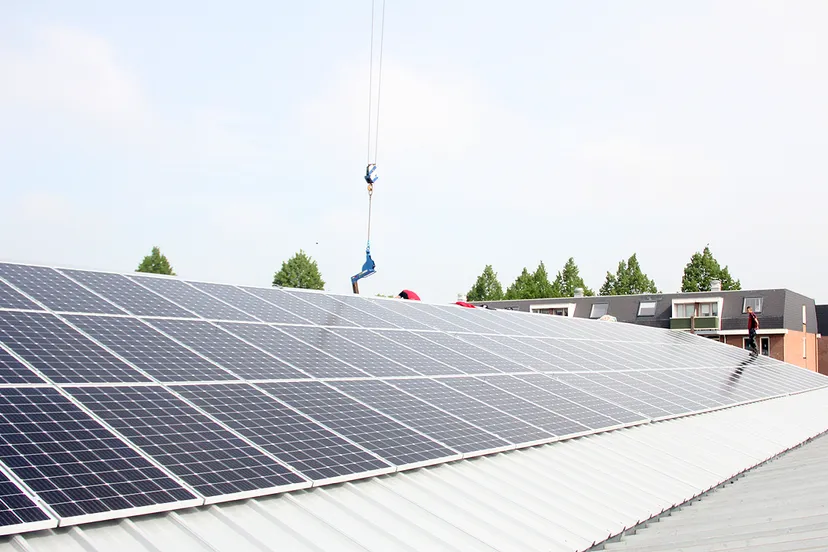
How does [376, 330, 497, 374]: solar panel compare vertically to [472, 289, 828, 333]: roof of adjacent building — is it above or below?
below

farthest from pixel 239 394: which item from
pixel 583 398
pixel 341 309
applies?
pixel 341 309

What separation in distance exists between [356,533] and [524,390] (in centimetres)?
790

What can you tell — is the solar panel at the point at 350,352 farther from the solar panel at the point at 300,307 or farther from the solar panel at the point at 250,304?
the solar panel at the point at 300,307

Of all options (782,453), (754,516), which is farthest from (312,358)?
(782,453)

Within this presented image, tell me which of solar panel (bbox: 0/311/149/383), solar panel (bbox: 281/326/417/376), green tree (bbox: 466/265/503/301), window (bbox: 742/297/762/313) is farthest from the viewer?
green tree (bbox: 466/265/503/301)

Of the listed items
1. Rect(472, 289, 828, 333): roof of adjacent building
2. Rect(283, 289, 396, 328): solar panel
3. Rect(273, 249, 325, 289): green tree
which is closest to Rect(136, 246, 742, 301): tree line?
Rect(273, 249, 325, 289): green tree

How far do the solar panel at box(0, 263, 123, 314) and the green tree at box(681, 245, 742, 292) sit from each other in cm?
9901

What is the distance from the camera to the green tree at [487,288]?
375 feet

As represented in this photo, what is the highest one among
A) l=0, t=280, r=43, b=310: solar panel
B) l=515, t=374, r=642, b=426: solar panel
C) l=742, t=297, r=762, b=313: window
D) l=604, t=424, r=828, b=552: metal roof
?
l=742, t=297, r=762, b=313: window

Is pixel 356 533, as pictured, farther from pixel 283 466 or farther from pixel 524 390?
pixel 524 390

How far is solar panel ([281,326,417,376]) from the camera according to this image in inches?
522

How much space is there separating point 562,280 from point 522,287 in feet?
28.5

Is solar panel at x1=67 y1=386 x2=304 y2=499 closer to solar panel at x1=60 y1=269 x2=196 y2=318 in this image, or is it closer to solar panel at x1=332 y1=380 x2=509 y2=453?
solar panel at x1=332 y1=380 x2=509 y2=453

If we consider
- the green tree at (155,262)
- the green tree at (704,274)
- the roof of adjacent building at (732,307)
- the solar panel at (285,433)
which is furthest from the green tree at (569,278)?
the solar panel at (285,433)
